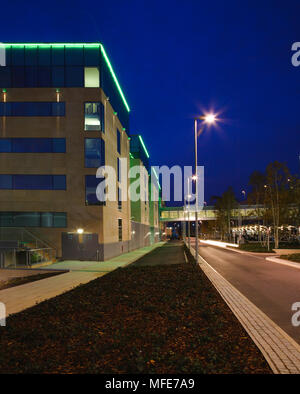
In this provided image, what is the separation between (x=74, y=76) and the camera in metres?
29.4

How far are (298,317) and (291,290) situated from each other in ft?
14.4

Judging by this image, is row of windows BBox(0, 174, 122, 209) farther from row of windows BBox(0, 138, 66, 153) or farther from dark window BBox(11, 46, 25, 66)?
dark window BBox(11, 46, 25, 66)

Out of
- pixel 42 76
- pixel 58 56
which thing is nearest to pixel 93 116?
pixel 42 76

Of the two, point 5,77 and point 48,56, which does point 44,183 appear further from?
point 48,56

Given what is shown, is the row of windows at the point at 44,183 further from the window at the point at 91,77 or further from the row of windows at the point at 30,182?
the window at the point at 91,77

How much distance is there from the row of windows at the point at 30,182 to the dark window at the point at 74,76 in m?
8.58

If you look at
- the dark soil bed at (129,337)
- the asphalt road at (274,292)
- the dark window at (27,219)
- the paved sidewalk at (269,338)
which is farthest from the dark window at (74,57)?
the paved sidewalk at (269,338)

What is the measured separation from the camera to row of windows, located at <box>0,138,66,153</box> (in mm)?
28844

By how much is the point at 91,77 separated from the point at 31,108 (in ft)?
20.1

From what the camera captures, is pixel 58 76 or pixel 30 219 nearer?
pixel 30 219

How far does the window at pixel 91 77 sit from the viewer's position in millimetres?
29547

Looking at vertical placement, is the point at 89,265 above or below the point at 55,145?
below
